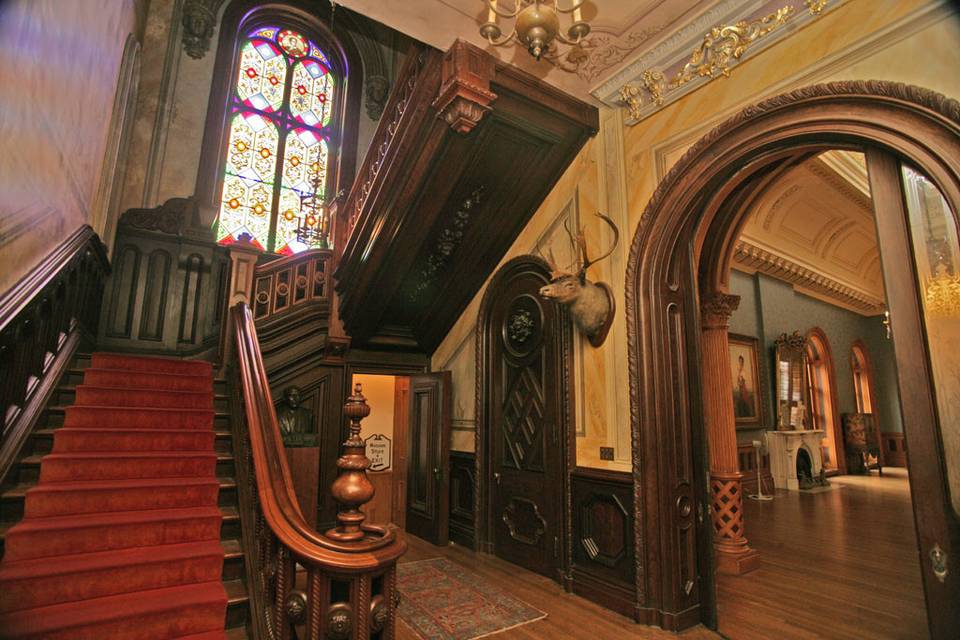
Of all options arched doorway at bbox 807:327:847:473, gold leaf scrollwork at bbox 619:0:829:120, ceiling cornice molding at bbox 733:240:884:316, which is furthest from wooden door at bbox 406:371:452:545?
arched doorway at bbox 807:327:847:473

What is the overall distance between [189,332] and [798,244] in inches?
407

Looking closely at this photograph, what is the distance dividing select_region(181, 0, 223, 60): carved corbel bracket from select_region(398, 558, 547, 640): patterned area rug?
24.3 feet

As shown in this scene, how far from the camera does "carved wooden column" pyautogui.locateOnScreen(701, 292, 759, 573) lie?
15.1 ft

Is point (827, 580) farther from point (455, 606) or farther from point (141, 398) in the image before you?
point (141, 398)

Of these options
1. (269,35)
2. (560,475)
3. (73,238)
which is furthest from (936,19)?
(269,35)

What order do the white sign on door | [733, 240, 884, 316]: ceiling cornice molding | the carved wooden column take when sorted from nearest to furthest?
the carved wooden column, the white sign on door, [733, 240, 884, 316]: ceiling cornice molding

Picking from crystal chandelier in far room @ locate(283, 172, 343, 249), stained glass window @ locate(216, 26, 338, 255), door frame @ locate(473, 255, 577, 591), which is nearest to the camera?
door frame @ locate(473, 255, 577, 591)

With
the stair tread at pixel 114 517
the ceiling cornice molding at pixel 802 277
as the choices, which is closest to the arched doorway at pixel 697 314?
the stair tread at pixel 114 517

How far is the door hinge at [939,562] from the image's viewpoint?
2162 millimetres

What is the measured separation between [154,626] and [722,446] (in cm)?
A: 486

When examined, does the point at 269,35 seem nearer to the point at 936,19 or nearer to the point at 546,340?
the point at 546,340

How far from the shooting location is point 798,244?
927cm

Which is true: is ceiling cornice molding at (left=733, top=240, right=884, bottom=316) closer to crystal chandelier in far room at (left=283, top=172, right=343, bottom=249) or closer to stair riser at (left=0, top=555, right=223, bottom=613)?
crystal chandelier in far room at (left=283, top=172, right=343, bottom=249)

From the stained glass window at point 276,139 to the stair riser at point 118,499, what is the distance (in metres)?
4.84
